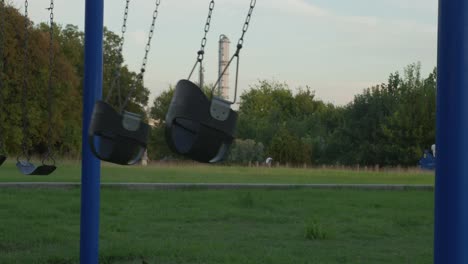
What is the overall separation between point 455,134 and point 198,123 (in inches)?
43.7

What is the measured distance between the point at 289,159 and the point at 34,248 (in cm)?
2873

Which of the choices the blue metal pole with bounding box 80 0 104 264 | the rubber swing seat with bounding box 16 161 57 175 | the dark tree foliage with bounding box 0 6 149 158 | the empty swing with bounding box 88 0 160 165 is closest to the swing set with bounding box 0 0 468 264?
the empty swing with bounding box 88 0 160 165

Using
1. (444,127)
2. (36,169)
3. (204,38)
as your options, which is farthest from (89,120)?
(444,127)

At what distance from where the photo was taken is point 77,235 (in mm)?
9148

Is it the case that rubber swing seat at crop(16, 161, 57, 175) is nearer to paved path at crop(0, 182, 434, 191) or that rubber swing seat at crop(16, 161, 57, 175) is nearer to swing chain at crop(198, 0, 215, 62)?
swing chain at crop(198, 0, 215, 62)

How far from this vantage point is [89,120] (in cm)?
600

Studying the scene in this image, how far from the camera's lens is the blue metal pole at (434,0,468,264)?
11.0 feet

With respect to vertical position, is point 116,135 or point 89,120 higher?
point 89,120

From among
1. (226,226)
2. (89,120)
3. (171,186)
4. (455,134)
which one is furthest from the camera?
(171,186)

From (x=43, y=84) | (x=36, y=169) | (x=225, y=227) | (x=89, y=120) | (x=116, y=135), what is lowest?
(x=225, y=227)

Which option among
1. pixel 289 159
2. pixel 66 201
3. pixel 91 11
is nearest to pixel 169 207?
pixel 66 201

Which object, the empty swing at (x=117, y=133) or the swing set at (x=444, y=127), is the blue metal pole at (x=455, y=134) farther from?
the empty swing at (x=117, y=133)

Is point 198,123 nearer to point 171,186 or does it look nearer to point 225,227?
point 225,227

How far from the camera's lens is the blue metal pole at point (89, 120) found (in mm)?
5926
